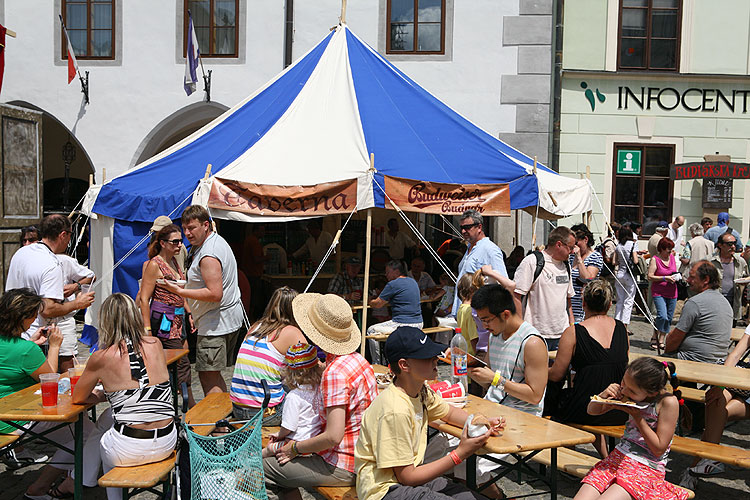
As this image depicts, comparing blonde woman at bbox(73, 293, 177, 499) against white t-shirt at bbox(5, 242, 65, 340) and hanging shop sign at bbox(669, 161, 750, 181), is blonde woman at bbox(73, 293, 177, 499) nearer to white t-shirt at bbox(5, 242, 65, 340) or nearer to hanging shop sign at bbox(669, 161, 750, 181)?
white t-shirt at bbox(5, 242, 65, 340)

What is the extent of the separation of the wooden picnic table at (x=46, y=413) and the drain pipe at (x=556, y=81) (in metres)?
9.68

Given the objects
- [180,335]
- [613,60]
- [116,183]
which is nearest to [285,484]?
[180,335]

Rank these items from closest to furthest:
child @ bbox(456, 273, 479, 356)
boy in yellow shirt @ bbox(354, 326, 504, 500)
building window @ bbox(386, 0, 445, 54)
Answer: boy in yellow shirt @ bbox(354, 326, 504, 500), child @ bbox(456, 273, 479, 356), building window @ bbox(386, 0, 445, 54)

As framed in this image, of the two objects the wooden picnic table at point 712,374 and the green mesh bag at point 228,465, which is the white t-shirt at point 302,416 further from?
the wooden picnic table at point 712,374

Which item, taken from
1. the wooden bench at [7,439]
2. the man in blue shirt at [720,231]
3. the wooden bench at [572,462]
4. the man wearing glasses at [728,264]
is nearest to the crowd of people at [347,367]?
the wooden bench at [7,439]

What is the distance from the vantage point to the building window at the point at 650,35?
12328 mm

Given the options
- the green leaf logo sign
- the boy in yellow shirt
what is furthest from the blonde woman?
the green leaf logo sign

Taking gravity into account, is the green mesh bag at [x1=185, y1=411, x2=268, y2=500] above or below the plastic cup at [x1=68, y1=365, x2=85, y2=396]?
below

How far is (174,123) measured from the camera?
491 inches

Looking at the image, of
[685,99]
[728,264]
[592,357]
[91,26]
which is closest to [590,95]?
[685,99]

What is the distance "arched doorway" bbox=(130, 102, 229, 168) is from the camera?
12.1 metres

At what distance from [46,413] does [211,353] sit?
163 centimetres

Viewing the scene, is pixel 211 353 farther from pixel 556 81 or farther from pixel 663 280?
pixel 556 81

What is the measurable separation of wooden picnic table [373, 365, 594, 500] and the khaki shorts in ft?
6.80
